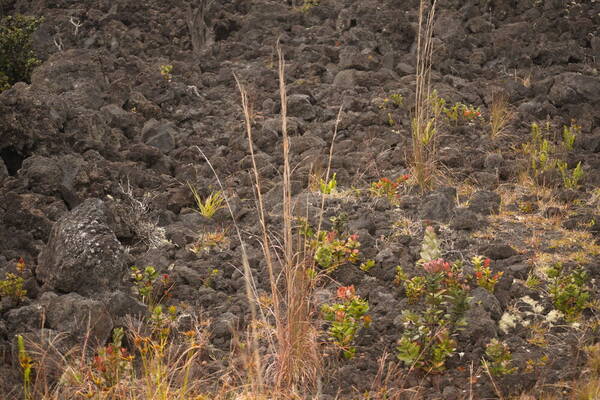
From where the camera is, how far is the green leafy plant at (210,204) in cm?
531

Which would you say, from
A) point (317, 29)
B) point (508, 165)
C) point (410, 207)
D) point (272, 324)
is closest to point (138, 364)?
point (272, 324)

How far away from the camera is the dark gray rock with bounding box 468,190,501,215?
521 cm

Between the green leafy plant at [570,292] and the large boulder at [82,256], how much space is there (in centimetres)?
242

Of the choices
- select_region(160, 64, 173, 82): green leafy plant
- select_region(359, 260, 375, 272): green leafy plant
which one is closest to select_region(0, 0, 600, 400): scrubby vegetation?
select_region(359, 260, 375, 272): green leafy plant

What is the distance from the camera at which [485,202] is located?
17.2 feet

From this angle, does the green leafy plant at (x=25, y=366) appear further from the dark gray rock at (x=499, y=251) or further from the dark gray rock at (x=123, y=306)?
the dark gray rock at (x=499, y=251)

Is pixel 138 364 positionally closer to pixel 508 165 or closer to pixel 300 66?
pixel 508 165

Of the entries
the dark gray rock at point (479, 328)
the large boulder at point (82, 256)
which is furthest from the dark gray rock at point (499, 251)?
the large boulder at point (82, 256)

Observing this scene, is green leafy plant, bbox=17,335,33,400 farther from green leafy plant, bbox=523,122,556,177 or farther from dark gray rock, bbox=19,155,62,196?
green leafy plant, bbox=523,122,556,177

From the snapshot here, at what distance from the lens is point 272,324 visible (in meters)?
4.12

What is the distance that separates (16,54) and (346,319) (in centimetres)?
506

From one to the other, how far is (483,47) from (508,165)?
2.62 metres

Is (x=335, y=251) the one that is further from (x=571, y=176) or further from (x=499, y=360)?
(x=571, y=176)

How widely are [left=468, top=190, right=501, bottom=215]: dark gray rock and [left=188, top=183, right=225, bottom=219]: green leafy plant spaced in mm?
1779
